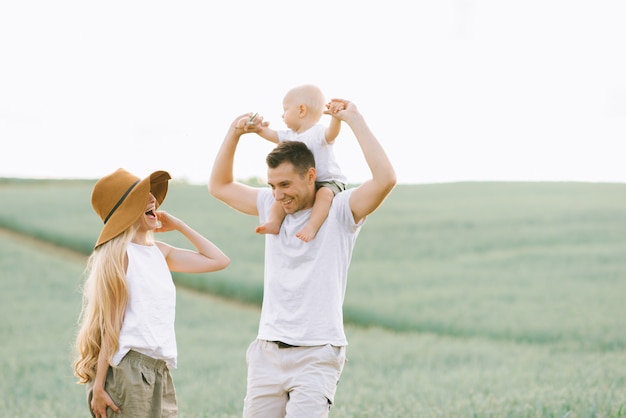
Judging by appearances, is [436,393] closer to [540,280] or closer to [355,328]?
[355,328]

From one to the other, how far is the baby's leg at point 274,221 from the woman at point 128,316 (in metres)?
0.58

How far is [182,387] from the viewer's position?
962 cm

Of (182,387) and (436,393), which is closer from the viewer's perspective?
(436,393)

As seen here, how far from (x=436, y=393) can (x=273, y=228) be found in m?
4.81

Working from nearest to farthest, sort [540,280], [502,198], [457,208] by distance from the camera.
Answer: [540,280] < [457,208] < [502,198]

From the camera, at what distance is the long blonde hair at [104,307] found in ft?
14.6

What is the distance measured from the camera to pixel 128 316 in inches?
177

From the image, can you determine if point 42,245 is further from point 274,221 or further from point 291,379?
point 291,379

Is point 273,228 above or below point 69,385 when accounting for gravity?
above

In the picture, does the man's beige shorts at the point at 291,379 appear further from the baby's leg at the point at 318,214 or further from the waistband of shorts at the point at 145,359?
the baby's leg at the point at 318,214

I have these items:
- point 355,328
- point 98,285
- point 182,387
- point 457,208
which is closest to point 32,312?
point 355,328

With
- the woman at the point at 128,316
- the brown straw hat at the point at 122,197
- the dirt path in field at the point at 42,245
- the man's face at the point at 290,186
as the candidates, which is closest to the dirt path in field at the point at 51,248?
the dirt path in field at the point at 42,245

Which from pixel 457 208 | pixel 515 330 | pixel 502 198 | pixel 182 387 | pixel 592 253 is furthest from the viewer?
pixel 502 198

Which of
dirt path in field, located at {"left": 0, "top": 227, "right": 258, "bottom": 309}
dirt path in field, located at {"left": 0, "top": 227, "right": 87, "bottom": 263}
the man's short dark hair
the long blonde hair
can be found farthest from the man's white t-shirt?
dirt path in field, located at {"left": 0, "top": 227, "right": 87, "bottom": 263}
